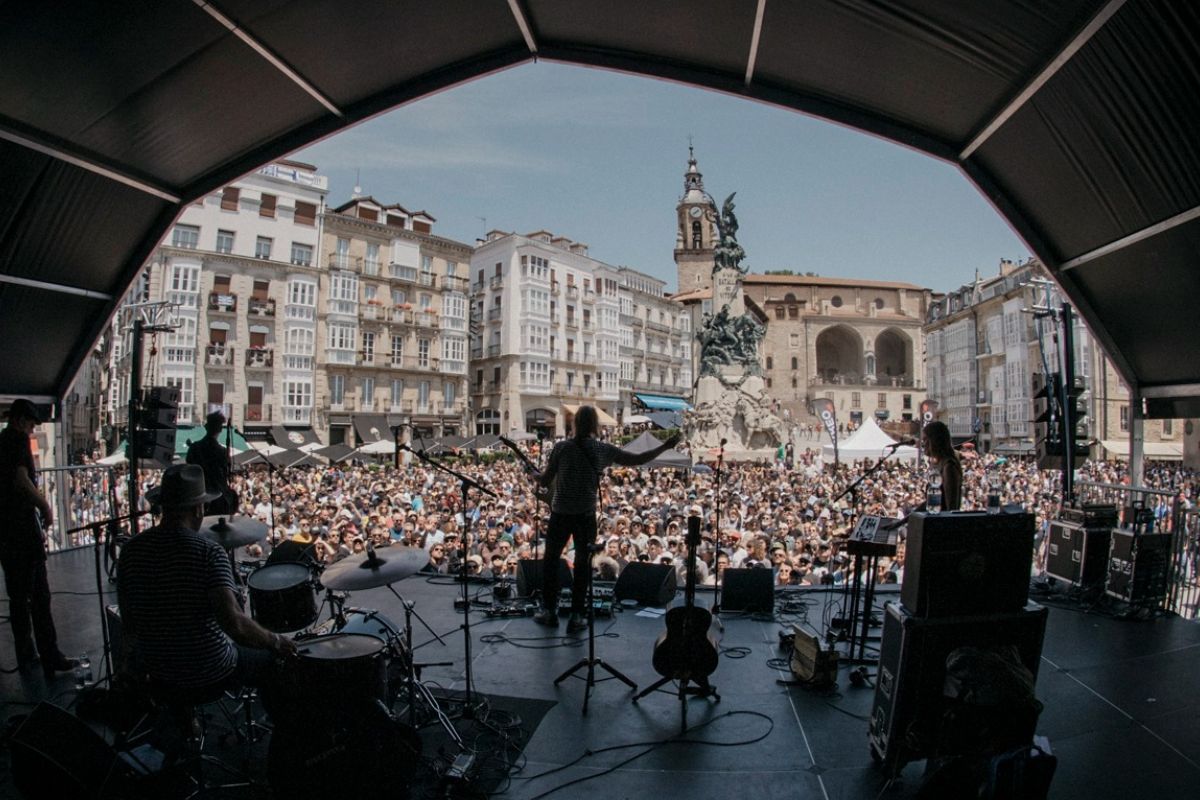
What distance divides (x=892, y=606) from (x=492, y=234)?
5630 centimetres

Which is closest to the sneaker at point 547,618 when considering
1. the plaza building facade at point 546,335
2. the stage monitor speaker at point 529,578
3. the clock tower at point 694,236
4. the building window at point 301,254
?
the stage monitor speaker at point 529,578

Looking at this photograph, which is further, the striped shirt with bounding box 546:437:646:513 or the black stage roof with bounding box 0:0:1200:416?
the striped shirt with bounding box 546:437:646:513

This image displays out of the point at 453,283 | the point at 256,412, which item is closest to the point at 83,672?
the point at 256,412

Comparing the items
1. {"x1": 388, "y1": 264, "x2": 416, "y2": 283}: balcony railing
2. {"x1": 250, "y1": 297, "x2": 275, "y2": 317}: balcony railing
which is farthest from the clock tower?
{"x1": 250, "y1": 297, "x2": 275, "y2": 317}: balcony railing

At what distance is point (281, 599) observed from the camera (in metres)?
4.11

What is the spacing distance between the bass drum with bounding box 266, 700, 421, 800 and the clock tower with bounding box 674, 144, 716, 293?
67.0 m

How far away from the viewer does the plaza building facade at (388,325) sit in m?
42.9

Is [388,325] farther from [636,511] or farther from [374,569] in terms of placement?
[374,569]

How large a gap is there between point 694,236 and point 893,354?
28.4m

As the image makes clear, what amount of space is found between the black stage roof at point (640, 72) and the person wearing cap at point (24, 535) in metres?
2.42

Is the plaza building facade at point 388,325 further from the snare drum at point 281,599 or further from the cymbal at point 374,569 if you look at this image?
the cymbal at point 374,569

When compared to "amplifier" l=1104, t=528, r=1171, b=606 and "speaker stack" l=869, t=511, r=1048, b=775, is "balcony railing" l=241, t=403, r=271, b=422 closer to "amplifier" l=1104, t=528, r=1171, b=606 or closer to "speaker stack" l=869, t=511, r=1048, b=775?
"amplifier" l=1104, t=528, r=1171, b=606

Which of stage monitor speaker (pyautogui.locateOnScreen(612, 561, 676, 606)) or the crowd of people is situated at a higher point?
stage monitor speaker (pyautogui.locateOnScreen(612, 561, 676, 606))

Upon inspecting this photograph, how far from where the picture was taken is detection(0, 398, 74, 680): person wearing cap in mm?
4719
